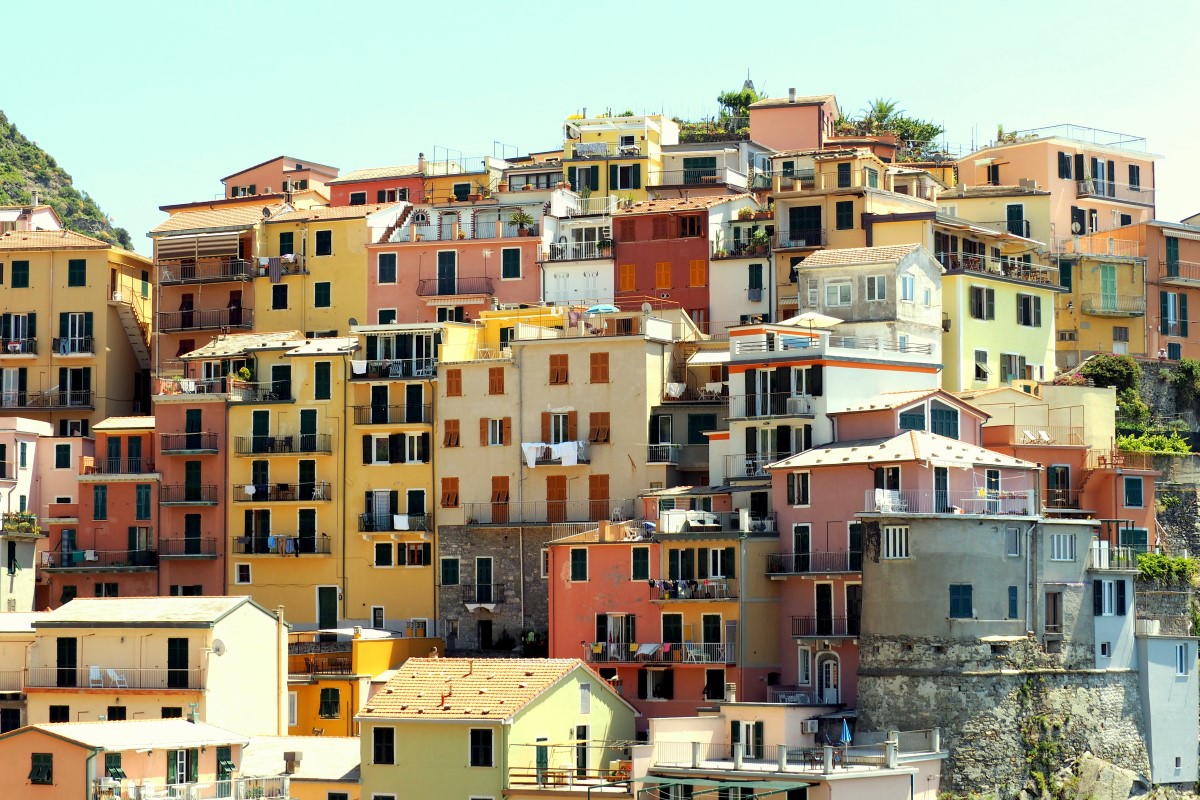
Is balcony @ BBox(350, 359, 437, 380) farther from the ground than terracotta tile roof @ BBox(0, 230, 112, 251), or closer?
closer

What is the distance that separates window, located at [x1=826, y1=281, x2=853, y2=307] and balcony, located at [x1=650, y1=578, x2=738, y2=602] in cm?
1317

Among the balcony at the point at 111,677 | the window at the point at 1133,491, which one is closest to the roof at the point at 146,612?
the balcony at the point at 111,677

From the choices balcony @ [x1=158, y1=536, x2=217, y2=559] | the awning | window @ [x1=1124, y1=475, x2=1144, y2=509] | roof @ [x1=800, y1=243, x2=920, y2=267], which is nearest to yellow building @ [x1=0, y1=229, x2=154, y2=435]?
the awning

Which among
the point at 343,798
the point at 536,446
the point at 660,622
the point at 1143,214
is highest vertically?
the point at 1143,214

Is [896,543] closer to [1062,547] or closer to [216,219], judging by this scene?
[1062,547]

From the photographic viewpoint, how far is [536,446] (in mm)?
83188

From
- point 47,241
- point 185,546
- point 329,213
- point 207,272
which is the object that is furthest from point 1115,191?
point 47,241

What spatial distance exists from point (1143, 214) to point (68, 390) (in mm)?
46688

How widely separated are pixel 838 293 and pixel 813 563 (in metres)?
13.3

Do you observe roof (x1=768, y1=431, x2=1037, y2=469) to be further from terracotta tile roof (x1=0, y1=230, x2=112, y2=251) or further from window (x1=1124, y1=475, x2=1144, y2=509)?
terracotta tile roof (x1=0, y1=230, x2=112, y2=251)

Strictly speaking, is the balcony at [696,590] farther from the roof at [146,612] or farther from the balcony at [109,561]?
the balcony at [109,561]

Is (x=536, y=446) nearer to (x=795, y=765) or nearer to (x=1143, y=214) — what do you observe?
(x=795, y=765)

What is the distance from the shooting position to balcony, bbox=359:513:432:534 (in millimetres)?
85500

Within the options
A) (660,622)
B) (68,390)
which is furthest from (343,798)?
(68,390)
